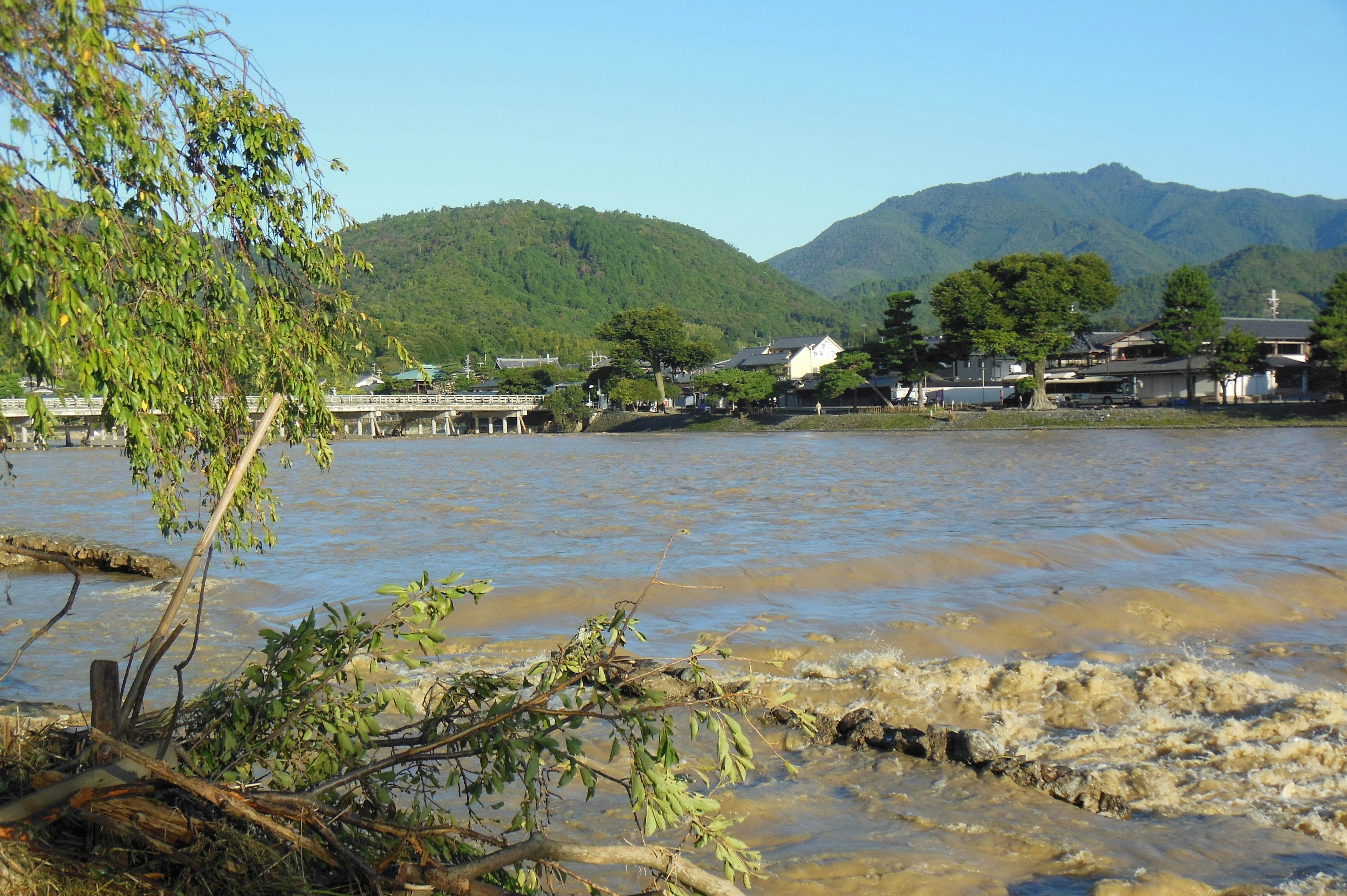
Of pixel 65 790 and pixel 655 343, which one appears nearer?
pixel 65 790

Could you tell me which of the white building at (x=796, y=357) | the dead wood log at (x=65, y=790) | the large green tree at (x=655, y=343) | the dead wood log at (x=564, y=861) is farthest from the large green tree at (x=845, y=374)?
the dead wood log at (x=65, y=790)

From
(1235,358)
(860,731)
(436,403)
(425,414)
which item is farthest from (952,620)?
(425,414)

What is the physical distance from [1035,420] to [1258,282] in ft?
370

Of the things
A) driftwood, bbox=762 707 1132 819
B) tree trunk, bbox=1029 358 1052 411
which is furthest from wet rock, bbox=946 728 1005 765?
tree trunk, bbox=1029 358 1052 411

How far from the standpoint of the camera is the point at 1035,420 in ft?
163

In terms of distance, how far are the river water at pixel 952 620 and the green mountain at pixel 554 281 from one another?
105 m

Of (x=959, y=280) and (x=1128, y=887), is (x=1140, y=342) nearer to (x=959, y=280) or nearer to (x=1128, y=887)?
(x=959, y=280)

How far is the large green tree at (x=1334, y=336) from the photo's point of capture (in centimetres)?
3984

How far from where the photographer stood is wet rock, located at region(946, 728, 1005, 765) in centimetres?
577

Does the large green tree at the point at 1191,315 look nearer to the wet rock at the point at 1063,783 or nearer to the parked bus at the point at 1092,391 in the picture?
the parked bus at the point at 1092,391

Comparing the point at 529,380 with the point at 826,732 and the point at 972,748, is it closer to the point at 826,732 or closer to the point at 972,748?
the point at 826,732

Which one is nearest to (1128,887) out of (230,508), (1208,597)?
(230,508)

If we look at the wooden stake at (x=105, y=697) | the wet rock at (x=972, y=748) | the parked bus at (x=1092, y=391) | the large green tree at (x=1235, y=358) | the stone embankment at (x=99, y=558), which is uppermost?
the large green tree at (x=1235, y=358)

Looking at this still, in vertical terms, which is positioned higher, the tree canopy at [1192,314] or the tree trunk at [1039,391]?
the tree canopy at [1192,314]
